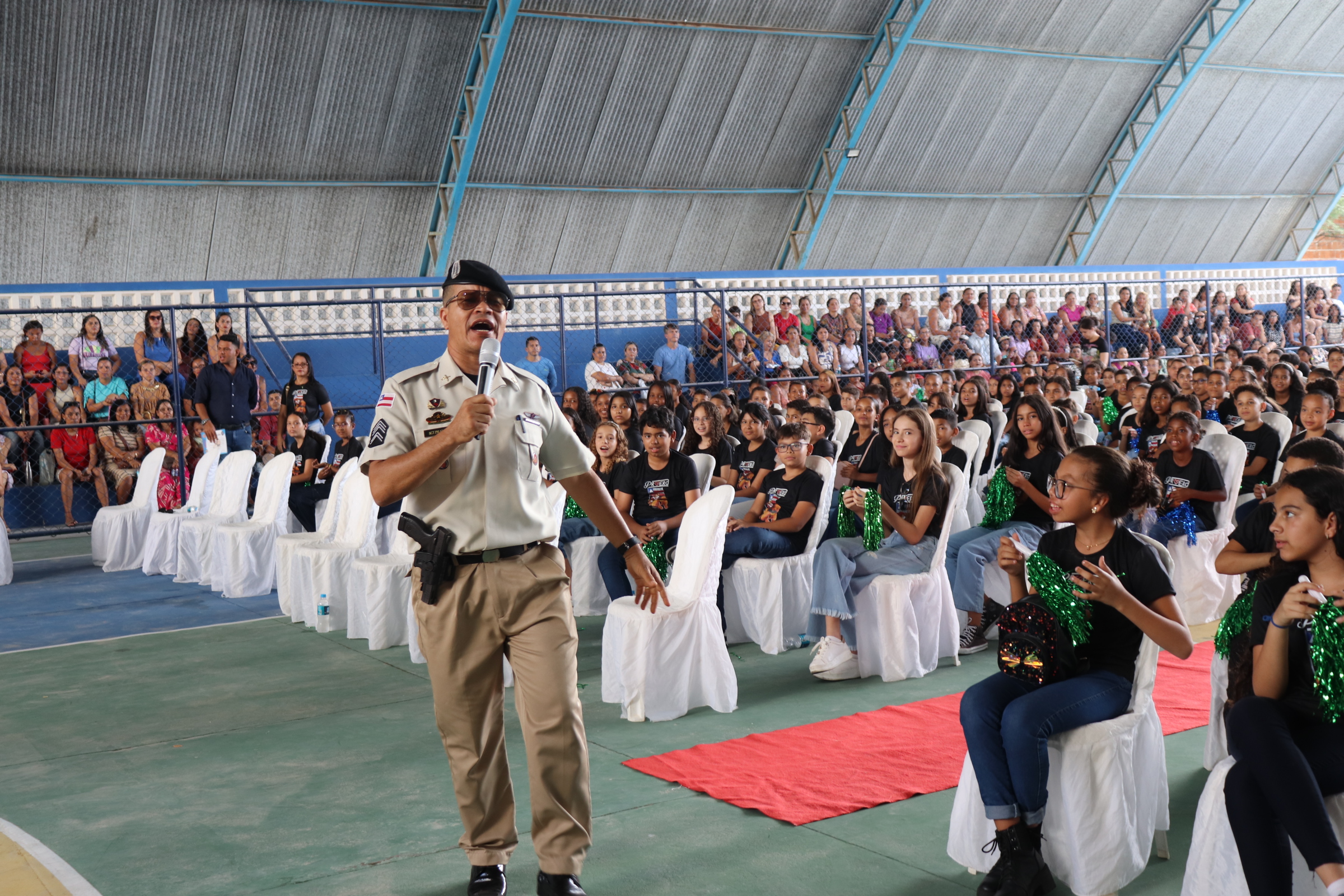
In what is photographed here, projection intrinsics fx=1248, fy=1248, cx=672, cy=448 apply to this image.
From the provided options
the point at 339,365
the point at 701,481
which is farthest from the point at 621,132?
the point at 701,481

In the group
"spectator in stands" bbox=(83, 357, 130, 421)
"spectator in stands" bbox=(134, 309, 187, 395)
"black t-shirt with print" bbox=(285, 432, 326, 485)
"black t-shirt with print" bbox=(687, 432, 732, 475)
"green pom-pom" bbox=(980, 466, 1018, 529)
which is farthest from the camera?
"spectator in stands" bbox=(134, 309, 187, 395)

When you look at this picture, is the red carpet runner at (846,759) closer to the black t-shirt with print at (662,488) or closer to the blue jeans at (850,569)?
the blue jeans at (850,569)

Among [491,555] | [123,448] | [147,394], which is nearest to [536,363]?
[147,394]

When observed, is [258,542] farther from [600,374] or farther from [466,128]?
[466,128]

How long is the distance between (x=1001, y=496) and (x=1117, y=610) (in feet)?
8.54

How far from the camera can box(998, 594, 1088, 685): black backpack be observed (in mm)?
3494

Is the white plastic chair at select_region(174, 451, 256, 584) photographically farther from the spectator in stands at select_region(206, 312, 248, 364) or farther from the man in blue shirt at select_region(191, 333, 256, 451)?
the spectator in stands at select_region(206, 312, 248, 364)

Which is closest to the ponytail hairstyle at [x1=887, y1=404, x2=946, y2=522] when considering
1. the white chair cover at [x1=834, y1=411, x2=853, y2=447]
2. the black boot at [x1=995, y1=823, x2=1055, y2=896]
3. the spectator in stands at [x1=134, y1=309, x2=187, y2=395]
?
the black boot at [x1=995, y1=823, x2=1055, y2=896]

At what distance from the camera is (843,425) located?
32.5 feet

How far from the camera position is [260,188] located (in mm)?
16984

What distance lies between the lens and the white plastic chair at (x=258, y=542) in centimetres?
885

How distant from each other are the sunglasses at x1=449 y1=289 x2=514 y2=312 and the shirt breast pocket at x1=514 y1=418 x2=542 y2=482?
32 centimetres

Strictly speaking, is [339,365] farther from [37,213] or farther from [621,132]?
[621,132]

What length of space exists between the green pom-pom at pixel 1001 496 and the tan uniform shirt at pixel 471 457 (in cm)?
317
